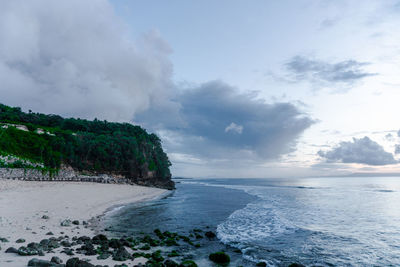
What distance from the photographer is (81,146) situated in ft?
192

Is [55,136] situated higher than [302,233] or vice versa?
[55,136]

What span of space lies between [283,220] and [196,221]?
9.34 m

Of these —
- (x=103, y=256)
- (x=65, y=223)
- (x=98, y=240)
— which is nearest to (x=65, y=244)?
(x=98, y=240)

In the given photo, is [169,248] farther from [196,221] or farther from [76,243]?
[196,221]

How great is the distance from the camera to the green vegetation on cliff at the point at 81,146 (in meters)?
49.8

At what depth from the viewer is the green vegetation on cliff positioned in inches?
1961

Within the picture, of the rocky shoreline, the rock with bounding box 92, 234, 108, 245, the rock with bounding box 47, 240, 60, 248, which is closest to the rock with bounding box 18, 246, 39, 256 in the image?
the rock with bounding box 47, 240, 60, 248

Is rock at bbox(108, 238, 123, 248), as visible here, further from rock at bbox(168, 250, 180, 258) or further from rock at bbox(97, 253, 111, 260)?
rock at bbox(168, 250, 180, 258)

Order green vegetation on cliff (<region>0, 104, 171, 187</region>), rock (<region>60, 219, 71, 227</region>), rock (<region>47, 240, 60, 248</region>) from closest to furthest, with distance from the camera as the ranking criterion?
rock (<region>47, 240, 60, 248</region>), rock (<region>60, 219, 71, 227</region>), green vegetation on cliff (<region>0, 104, 171, 187</region>)

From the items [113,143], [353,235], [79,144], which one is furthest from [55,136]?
[353,235]

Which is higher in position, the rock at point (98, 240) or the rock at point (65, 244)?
the rock at point (65, 244)

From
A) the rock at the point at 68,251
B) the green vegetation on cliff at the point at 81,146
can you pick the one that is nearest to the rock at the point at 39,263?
the rock at the point at 68,251

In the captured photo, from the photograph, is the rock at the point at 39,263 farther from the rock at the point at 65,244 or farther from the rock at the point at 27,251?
the rock at the point at 65,244

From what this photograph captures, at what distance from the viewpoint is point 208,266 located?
11758mm
